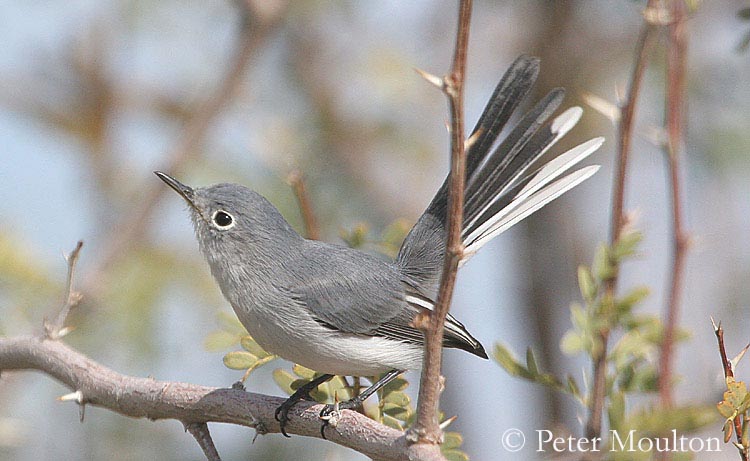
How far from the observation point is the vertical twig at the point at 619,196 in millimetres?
1956

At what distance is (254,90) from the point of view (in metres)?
4.59

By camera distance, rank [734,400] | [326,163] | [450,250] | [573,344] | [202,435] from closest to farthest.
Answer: [450,250] → [734,400] → [202,435] → [573,344] → [326,163]

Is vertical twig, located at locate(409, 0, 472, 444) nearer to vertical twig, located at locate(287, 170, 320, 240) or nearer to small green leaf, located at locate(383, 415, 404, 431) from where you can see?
small green leaf, located at locate(383, 415, 404, 431)

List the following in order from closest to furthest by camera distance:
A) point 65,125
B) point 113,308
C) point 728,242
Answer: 1. point 113,308
2. point 728,242
3. point 65,125

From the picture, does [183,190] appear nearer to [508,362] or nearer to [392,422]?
[392,422]

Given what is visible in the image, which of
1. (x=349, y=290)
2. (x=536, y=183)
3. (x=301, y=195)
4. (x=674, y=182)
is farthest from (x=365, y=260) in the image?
(x=674, y=182)

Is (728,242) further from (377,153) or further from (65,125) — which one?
(65,125)

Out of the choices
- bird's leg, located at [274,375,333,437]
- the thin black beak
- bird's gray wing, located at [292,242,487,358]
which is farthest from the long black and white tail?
the thin black beak

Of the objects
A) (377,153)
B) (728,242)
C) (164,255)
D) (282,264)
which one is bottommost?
(282,264)

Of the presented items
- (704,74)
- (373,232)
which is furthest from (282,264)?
(704,74)

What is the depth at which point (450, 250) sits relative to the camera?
1251 millimetres

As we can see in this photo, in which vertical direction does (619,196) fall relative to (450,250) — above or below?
above

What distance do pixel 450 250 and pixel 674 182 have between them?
3.77ft

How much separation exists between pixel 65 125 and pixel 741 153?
122 inches
